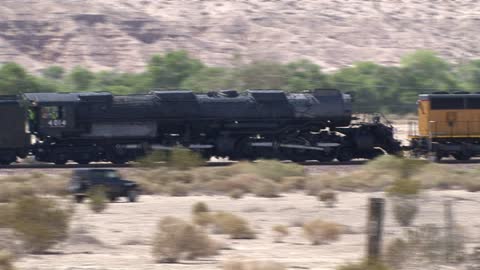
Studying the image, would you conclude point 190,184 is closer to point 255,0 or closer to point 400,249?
point 400,249

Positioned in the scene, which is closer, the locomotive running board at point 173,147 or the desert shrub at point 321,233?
the desert shrub at point 321,233

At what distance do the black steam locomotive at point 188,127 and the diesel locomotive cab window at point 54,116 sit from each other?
4cm

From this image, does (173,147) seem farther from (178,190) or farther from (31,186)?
(31,186)

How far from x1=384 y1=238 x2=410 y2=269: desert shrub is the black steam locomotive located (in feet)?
78.3

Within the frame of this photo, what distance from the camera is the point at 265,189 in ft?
97.0

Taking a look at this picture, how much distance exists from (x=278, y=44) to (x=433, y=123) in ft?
177

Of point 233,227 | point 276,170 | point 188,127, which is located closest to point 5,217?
point 233,227

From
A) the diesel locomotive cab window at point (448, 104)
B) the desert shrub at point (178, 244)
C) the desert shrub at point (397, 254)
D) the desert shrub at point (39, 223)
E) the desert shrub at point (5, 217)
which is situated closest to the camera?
the desert shrub at point (397, 254)

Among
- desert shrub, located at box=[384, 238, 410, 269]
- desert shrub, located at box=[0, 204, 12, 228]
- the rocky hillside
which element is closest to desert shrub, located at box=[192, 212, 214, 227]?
desert shrub, located at box=[0, 204, 12, 228]

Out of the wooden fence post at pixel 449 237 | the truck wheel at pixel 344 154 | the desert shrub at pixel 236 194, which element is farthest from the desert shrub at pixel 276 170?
the wooden fence post at pixel 449 237

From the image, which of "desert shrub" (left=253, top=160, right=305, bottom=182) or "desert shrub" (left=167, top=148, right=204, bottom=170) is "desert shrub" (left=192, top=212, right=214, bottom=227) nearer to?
"desert shrub" (left=253, top=160, right=305, bottom=182)

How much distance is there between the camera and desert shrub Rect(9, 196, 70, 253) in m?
18.2

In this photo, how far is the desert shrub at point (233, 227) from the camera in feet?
68.5

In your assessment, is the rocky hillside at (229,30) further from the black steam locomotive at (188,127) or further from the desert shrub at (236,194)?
the desert shrub at (236,194)
